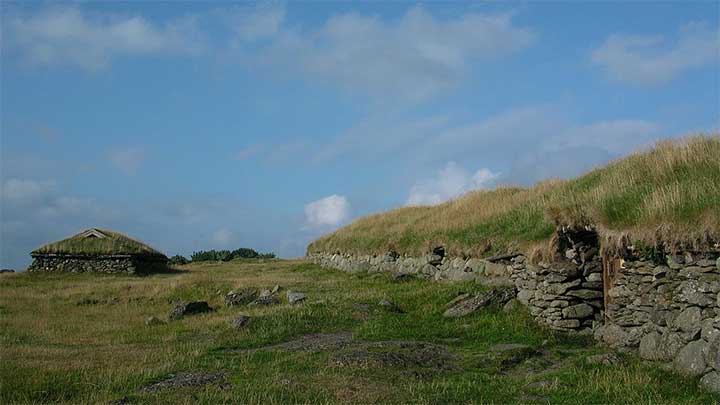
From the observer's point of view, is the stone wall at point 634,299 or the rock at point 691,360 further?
the stone wall at point 634,299

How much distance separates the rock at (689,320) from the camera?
33.4 ft

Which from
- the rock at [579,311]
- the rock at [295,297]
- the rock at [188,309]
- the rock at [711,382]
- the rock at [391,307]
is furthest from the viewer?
the rock at [295,297]

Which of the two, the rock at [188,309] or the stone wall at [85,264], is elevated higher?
the stone wall at [85,264]

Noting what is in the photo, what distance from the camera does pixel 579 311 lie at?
551 inches

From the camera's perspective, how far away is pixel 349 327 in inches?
613

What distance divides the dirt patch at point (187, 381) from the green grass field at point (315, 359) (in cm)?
18

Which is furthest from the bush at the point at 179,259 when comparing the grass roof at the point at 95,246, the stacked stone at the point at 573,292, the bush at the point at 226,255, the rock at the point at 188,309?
the stacked stone at the point at 573,292

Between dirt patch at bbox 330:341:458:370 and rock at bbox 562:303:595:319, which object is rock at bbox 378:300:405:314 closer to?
dirt patch at bbox 330:341:458:370

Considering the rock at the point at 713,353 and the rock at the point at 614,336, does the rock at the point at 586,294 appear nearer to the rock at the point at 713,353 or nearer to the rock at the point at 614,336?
the rock at the point at 614,336

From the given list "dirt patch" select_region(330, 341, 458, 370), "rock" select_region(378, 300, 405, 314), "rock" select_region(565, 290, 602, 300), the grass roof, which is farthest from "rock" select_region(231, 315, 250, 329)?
the grass roof

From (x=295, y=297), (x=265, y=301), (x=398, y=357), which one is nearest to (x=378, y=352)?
(x=398, y=357)

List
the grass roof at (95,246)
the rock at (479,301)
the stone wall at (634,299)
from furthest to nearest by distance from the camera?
the grass roof at (95,246) → the rock at (479,301) → the stone wall at (634,299)

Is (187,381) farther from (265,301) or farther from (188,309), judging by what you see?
(265,301)

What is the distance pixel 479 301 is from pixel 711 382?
7.38 meters
